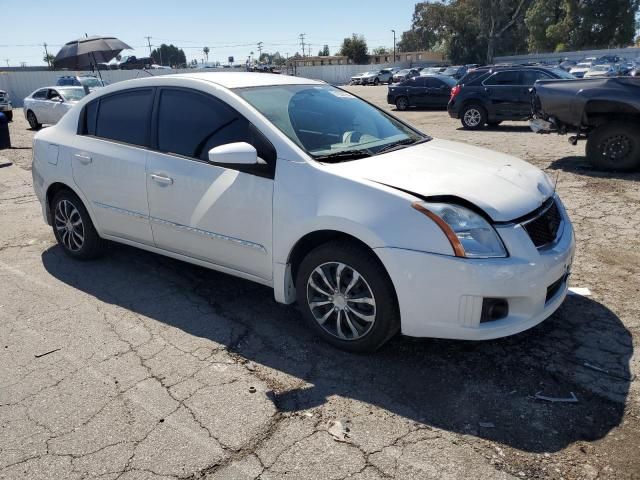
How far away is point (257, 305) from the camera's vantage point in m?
4.21

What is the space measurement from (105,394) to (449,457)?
1.97 meters

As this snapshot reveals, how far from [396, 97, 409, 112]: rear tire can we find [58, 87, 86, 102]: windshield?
38.8 ft

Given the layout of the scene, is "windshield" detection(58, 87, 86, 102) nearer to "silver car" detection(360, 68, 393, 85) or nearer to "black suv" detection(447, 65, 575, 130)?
"black suv" detection(447, 65, 575, 130)

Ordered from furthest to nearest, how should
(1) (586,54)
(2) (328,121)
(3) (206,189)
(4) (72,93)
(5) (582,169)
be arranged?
(1) (586,54) < (4) (72,93) < (5) (582,169) < (2) (328,121) < (3) (206,189)

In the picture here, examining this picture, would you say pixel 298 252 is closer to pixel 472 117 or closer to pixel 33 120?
pixel 472 117

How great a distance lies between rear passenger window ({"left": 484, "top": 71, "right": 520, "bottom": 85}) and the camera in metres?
14.3

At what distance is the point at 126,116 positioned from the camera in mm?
4527

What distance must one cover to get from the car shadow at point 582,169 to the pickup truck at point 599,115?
107mm

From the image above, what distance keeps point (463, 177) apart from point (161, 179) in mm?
2253

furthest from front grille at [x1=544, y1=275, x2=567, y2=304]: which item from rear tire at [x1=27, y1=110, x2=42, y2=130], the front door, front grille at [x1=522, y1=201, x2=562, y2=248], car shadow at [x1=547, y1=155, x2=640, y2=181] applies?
rear tire at [x1=27, y1=110, x2=42, y2=130]

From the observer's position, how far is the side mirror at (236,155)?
341 centimetres

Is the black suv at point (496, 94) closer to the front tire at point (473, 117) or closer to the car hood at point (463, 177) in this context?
the front tire at point (473, 117)

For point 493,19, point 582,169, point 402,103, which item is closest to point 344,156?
point 582,169

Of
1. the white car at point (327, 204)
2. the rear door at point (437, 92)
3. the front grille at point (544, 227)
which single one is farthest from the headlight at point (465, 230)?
the rear door at point (437, 92)
